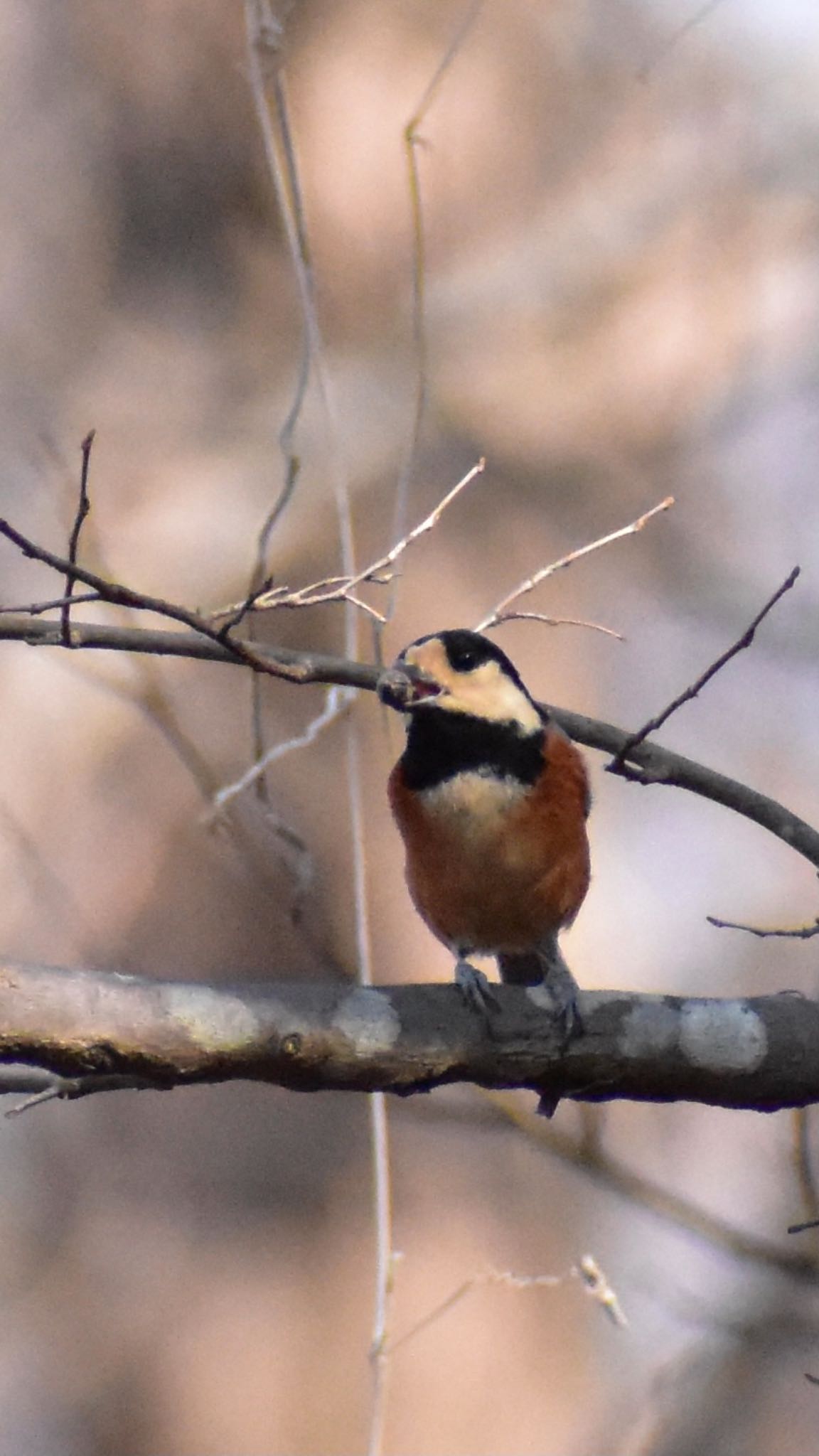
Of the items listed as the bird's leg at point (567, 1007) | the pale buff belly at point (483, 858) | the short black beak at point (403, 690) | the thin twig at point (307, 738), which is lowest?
the bird's leg at point (567, 1007)

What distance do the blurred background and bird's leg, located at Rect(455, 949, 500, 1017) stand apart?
5.07 ft

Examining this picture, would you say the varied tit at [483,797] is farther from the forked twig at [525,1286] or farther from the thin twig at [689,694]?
the forked twig at [525,1286]

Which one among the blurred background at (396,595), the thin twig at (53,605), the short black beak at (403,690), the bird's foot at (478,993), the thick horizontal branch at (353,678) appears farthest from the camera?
the blurred background at (396,595)

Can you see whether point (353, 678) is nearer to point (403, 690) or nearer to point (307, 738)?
point (403, 690)

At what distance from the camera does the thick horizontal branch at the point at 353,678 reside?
84.4 inches

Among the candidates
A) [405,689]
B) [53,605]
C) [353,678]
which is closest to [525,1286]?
[405,689]

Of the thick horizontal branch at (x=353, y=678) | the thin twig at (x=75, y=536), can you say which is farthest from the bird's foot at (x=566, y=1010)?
the thin twig at (x=75, y=536)

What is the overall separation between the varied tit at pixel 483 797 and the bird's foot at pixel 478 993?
0.28 meters

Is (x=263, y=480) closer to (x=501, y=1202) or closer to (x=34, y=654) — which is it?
(x=34, y=654)

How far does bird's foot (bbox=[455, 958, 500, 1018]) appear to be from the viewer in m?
2.25

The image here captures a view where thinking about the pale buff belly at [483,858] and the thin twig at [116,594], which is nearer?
the thin twig at [116,594]

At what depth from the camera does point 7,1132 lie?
4363mm

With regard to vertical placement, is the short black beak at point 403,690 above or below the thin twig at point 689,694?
above

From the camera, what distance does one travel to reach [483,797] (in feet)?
9.12
